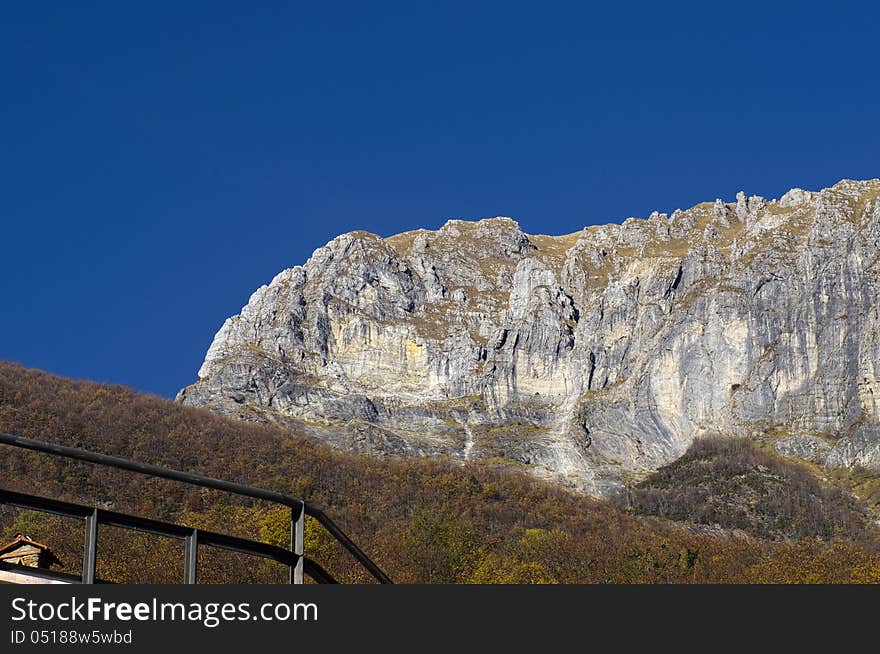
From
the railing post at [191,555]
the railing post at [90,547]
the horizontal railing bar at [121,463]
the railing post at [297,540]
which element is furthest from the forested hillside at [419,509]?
the horizontal railing bar at [121,463]

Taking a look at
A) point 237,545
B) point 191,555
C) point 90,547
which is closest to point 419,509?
point 237,545

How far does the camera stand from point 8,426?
110938 mm

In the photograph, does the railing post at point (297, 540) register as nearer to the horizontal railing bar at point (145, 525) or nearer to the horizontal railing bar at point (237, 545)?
the horizontal railing bar at point (145, 525)

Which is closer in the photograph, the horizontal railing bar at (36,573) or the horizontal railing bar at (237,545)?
the horizontal railing bar at (36,573)

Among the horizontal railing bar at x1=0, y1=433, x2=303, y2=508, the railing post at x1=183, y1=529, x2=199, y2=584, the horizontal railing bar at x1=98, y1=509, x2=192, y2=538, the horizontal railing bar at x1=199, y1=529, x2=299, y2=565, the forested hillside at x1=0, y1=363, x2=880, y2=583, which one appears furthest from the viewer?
the forested hillside at x1=0, y1=363, x2=880, y2=583

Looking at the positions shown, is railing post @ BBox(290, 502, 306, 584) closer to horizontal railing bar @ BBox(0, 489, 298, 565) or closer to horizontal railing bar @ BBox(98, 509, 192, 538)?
horizontal railing bar @ BBox(0, 489, 298, 565)

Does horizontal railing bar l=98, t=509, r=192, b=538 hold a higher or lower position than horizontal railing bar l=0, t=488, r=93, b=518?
lower

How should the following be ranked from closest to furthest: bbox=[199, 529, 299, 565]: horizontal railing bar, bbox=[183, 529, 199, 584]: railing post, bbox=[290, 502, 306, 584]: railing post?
bbox=[183, 529, 199, 584]: railing post
bbox=[199, 529, 299, 565]: horizontal railing bar
bbox=[290, 502, 306, 584]: railing post

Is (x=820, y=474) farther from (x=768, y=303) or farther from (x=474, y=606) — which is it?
(x=474, y=606)

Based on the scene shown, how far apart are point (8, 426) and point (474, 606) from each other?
10882cm

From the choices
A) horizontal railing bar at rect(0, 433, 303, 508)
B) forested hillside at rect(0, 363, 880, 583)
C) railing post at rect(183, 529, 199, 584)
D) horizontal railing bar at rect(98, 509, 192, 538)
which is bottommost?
railing post at rect(183, 529, 199, 584)

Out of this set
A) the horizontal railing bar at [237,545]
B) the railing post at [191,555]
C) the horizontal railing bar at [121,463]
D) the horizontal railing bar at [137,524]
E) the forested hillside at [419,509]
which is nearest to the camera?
the horizontal railing bar at [121,463]

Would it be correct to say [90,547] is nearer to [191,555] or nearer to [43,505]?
[43,505]

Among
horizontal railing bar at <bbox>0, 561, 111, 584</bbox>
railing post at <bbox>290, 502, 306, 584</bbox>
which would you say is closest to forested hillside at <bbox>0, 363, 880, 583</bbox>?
railing post at <bbox>290, 502, 306, 584</bbox>
